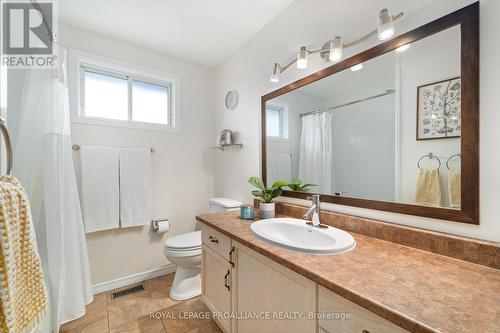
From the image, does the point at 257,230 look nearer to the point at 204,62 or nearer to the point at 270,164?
the point at 270,164

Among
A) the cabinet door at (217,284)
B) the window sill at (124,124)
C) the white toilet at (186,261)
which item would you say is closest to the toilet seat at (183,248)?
the white toilet at (186,261)

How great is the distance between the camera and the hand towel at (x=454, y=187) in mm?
862

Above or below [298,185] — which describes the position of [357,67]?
above

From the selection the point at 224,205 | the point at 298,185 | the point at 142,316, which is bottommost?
the point at 142,316

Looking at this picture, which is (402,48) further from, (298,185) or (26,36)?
(26,36)

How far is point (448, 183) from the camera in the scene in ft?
2.93

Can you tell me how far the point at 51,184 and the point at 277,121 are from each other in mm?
1569

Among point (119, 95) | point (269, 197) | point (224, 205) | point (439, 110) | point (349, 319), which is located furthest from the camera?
point (119, 95)

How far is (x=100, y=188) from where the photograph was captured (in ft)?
6.26

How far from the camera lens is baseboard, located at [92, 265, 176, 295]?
1918 millimetres

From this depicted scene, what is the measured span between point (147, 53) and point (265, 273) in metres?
2.37

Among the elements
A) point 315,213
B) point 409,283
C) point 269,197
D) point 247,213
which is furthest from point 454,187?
point 247,213

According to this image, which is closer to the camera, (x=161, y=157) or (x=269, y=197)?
(x=269, y=197)

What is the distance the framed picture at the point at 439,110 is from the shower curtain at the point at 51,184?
A: 2000 mm
